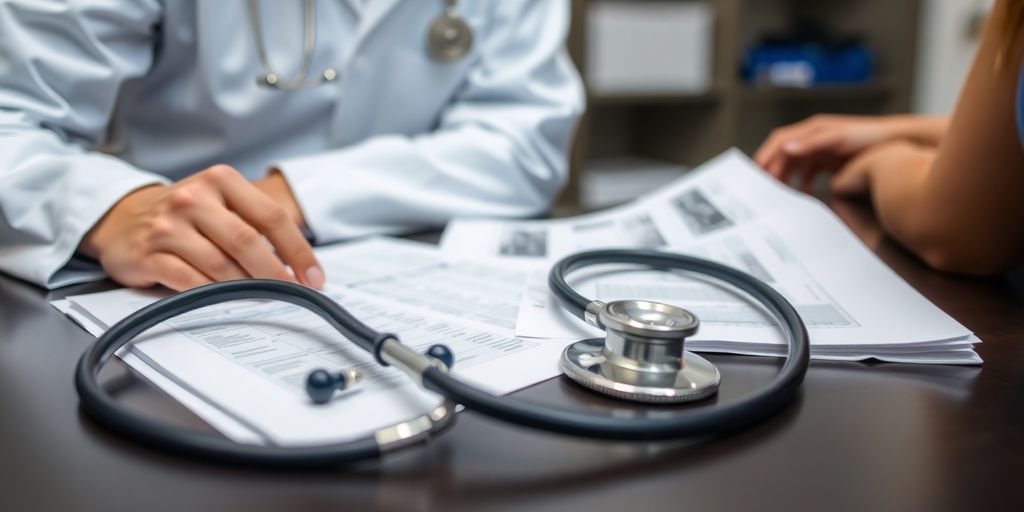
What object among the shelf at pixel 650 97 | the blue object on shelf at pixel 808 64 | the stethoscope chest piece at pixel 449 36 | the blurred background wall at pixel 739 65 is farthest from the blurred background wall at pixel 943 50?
the stethoscope chest piece at pixel 449 36

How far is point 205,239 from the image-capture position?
495 millimetres

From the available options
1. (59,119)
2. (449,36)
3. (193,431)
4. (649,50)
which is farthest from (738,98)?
(193,431)

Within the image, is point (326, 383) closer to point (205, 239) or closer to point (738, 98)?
point (205, 239)

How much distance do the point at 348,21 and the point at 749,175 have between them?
1.41 feet

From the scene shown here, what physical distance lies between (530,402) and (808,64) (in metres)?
2.12

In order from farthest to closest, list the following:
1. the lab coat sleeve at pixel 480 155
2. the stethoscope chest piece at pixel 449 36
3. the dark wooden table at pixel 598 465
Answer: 1. the stethoscope chest piece at pixel 449 36
2. the lab coat sleeve at pixel 480 155
3. the dark wooden table at pixel 598 465

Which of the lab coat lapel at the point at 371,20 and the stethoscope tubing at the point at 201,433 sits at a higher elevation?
the lab coat lapel at the point at 371,20

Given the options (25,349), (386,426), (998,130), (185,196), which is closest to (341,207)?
(185,196)

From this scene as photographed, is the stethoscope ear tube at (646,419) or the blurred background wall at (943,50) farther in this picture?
the blurred background wall at (943,50)

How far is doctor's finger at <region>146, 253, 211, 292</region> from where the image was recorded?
19.0 inches

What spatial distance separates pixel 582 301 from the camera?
40cm

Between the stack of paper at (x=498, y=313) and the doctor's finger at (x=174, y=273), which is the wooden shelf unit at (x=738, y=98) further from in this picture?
the doctor's finger at (x=174, y=273)

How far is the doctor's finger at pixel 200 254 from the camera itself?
0.49 metres

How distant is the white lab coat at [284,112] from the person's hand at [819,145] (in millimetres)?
251
